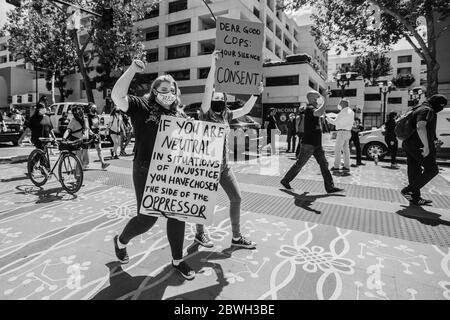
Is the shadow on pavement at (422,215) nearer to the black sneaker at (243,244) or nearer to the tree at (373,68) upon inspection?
the black sneaker at (243,244)

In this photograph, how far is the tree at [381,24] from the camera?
1543 cm

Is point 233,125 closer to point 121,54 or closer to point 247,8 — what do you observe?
point 121,54

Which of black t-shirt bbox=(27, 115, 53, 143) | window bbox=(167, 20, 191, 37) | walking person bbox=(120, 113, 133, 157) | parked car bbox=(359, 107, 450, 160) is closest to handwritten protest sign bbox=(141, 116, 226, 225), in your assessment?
black t-shirt bbox=(27, 115, 53, 143)

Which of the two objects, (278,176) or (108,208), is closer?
(108,208)

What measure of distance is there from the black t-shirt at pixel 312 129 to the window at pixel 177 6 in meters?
34.0

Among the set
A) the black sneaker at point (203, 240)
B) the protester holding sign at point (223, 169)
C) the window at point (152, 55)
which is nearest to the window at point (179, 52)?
the window at point (152, 55)

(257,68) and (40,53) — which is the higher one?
(40,53)

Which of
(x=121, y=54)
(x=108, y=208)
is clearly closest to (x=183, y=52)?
(x=121, y=54)

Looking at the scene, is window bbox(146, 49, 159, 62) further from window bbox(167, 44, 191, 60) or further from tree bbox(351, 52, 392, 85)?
tree bbox(351, 52, 392, 85)

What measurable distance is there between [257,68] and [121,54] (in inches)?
1094

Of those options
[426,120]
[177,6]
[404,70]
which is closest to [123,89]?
[426,120]

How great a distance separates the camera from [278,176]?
8203 millimetres

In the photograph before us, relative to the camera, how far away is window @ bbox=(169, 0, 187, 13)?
35500 millimetres

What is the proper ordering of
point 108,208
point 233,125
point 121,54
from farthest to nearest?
point 121,54 < point 233,125 < point 108,208
